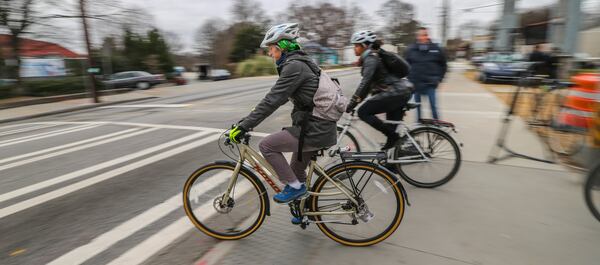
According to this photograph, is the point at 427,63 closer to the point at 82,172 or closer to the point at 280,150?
the point at 280,150

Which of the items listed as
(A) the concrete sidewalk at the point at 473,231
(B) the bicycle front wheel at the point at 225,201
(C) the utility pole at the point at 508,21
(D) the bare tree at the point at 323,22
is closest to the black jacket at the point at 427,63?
(A) the concrete sidewalk at the point at 473,231

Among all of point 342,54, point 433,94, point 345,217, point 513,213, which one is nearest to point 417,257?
point 345,217

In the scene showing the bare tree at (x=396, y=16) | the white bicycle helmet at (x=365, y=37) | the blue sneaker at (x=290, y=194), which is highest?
the bare tree at (x=396, y=16)

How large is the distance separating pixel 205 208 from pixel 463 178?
3076 millimetres

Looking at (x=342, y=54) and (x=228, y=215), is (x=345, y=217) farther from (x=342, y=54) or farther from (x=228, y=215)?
(x=342, y=54)

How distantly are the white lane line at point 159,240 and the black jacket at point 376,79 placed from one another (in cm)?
195

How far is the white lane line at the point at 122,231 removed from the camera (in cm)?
321

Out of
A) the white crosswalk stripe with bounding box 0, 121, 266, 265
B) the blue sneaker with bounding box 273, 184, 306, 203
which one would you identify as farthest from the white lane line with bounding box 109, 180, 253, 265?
→ the blue sneaker with bounding box 273, 184, 306, 203

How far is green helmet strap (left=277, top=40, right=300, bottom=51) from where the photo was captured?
2.99m

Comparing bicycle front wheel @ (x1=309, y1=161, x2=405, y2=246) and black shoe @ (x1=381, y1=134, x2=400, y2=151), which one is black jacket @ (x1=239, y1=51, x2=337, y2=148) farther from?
black shoe @ (x1=381, y1=134, x2=400, y2=151)

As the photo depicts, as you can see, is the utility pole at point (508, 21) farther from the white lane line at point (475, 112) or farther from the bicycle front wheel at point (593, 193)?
the bicycle front wheel at point (593, 193)

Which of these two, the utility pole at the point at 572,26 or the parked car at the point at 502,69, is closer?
the utility pole at the point at 572,26

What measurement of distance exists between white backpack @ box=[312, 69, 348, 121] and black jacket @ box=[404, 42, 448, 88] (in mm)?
3929

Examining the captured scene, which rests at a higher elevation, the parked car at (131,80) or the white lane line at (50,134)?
the parked car at (131,80)
